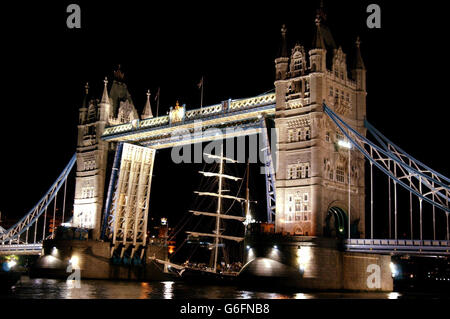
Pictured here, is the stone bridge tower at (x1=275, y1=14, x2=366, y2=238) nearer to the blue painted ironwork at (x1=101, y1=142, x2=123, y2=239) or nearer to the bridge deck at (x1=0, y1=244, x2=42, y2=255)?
the blue painted ironwork at (x1=101, y1=142, x2=123, y2=239)

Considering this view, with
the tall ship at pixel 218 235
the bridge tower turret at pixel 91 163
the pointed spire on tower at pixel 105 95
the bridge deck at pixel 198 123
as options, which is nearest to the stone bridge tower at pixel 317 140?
the bridge deck at pixel 198 123

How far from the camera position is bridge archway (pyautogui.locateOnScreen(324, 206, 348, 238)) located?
152 ft

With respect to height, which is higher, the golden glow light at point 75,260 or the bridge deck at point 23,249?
the bridge deck at point 23,249

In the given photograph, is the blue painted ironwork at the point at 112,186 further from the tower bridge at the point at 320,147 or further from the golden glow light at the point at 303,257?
the golden glow light at the point at 303,257

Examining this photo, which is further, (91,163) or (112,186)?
(91,163)

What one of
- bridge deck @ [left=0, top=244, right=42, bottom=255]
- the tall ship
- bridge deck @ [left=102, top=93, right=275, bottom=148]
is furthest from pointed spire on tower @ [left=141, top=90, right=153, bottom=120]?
bridge deck @ [left=0, top=244, right=42, bottom=255]

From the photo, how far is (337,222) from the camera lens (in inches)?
1871

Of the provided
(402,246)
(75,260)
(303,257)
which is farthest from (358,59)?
(75,260)

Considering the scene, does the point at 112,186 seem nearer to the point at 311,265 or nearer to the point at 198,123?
the point at 198,123

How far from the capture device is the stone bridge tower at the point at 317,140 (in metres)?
44.6

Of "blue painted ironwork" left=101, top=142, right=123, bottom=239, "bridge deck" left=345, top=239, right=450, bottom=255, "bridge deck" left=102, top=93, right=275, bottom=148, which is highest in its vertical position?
"bridge deck" left=102, top=93, right=275, bottom=148

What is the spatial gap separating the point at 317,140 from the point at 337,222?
276 inches

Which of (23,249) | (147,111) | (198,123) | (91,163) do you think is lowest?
(23,249)
